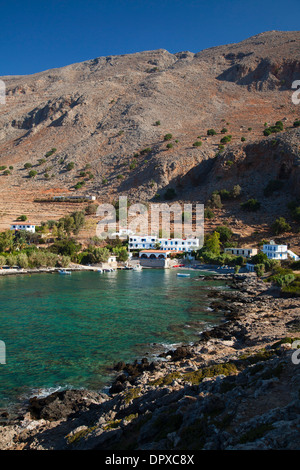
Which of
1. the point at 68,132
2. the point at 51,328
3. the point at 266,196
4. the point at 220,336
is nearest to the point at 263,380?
the point at 220,336

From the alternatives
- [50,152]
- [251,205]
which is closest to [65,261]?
[251,205]

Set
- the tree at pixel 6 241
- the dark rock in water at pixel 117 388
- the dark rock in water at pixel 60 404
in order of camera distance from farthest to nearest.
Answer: the tree at pixel 6 241 → the dark rock in water at pixel 117 388 → the dark rock in water at pixel 60 404

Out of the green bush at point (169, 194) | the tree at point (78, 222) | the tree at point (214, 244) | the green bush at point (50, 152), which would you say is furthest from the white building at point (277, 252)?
the green bush at point (50, 152)

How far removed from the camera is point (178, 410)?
25.1ft

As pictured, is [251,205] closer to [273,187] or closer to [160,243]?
[273,187]

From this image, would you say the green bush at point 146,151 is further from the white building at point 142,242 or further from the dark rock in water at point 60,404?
the dark rock in water at point 60,404

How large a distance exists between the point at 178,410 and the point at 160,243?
46395 millimetres

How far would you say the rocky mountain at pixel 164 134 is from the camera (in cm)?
6138

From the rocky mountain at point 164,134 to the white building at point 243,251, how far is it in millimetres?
6807

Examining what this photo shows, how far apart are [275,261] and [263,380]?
3295 cm

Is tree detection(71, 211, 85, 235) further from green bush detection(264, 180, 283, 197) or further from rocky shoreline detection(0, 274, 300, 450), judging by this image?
rocky shoreline detection(0, 274, 300, 450)

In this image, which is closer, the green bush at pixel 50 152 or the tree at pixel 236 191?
the tree at pixel 236 191

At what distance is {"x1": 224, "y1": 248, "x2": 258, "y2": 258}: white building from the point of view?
45.0m

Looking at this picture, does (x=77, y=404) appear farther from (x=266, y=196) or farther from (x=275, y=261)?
(x=266, y=196)
